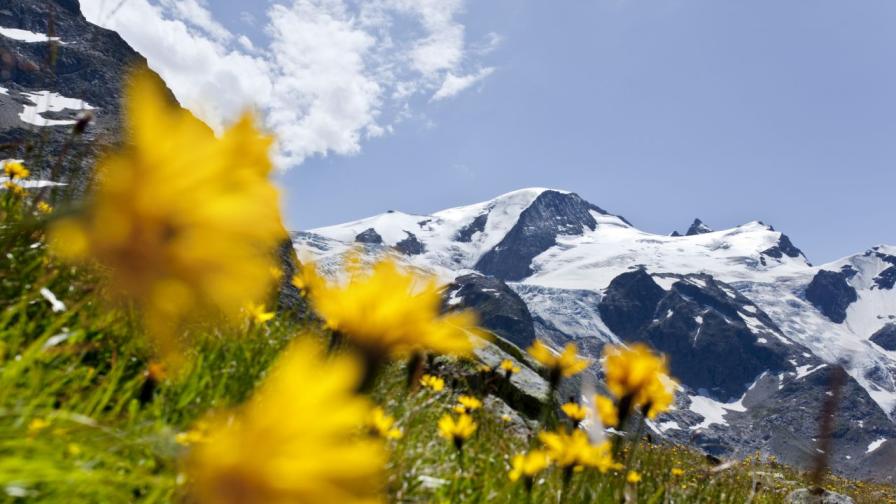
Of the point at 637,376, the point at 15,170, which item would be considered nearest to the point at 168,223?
the point at 637,376

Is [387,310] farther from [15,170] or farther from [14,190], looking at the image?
[15,170]

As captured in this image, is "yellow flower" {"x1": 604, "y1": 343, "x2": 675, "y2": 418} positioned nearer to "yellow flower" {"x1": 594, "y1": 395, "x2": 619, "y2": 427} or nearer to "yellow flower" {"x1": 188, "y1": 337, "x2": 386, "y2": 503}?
"yellow flower" {"x1": 594, "y1": 395, "x2": 619, "y2": 427}

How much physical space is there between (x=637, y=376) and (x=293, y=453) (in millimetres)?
2893

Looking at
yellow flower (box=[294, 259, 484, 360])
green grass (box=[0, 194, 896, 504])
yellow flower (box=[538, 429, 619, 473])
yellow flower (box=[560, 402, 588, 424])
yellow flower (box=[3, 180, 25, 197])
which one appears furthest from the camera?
yellow flower (box=[560, 402, 588, 424])

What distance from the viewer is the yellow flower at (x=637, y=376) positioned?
11.0ft

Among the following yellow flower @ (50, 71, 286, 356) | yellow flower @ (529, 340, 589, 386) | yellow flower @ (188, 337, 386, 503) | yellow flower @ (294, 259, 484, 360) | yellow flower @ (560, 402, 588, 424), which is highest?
yellow flower @ (529, 340, 589, 386)

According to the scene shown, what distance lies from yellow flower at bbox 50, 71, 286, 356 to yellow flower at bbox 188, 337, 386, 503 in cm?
A: 16

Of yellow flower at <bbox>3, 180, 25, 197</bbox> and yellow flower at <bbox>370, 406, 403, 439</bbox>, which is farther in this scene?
yellow flower at <bbox>3, 180, 25, 197</bbox>

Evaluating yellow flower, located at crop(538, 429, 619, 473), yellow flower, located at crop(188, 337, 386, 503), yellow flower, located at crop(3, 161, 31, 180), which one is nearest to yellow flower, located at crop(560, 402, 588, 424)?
yellow flower, located at crop(538, 429, 619, 473)

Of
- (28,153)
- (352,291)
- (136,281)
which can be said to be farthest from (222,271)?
(28,153)

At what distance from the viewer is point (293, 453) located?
77cm

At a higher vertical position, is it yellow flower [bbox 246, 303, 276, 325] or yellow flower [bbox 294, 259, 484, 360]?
yellow flower [bbox 246, 303, 276, 325]

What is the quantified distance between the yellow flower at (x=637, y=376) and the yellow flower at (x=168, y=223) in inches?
113

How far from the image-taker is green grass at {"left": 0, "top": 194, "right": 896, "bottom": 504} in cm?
141
